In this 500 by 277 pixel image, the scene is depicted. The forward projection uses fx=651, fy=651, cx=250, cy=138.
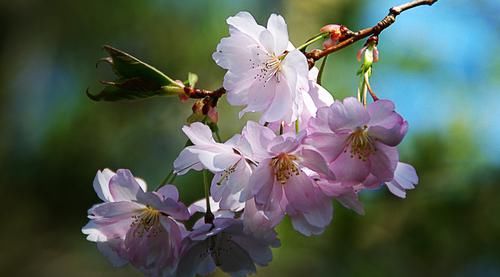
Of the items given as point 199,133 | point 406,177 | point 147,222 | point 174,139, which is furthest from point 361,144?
point 174,139

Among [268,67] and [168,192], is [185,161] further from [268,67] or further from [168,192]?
[268,67]

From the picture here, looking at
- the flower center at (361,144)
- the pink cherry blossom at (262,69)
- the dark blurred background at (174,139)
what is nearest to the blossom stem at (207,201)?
the pink cherry blossom at (262,69)

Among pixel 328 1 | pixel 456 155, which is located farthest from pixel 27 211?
pixel 456 155

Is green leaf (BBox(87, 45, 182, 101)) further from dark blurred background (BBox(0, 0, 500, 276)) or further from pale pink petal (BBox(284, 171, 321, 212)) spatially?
dark blurred background (BBox(0, 0, 500, 276))

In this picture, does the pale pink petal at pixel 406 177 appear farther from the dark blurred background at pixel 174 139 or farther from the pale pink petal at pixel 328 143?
the dark blurred background at pixel 174 139

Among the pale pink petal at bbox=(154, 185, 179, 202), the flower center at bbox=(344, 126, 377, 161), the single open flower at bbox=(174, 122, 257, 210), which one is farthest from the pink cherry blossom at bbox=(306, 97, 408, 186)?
the pale pink petal at bbox=(154, 185, 179, 202)

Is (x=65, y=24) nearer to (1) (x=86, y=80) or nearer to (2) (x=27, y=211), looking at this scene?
(1) (x=86, y=80)
